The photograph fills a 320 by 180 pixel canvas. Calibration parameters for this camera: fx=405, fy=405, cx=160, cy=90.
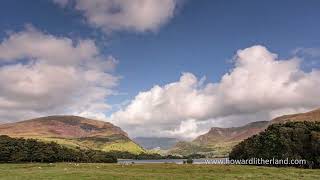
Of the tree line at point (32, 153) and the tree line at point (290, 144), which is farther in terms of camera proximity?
the tree line at point (32, 153)

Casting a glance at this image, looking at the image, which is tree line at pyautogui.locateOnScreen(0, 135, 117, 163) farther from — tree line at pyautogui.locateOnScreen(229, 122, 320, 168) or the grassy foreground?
the grassy foreground

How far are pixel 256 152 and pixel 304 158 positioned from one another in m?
18.3

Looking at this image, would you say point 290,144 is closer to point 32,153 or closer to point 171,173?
point 171,173

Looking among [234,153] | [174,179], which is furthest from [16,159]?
[174,179]

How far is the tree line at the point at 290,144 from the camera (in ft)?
355

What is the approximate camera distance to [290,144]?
114 meters

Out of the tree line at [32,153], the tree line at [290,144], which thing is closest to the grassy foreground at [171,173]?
the tree line at [290,144]

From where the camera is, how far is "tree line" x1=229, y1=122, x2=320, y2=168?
355ft

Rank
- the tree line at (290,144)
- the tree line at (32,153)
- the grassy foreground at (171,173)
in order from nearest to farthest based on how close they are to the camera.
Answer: the grassy foreground at (171,173) → the tree line at (290,144) → the tree line at (32,153)

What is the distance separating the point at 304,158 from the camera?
361 feet

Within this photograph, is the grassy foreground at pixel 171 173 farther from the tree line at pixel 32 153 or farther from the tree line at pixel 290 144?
the tree line at pixel 32 153

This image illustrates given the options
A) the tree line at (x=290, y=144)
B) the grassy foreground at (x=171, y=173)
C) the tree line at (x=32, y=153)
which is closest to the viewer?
the grassy foreground at (x=171, y=173)

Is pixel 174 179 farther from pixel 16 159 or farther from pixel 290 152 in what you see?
pixel 16 159

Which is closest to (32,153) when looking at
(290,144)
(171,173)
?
(290,144)
